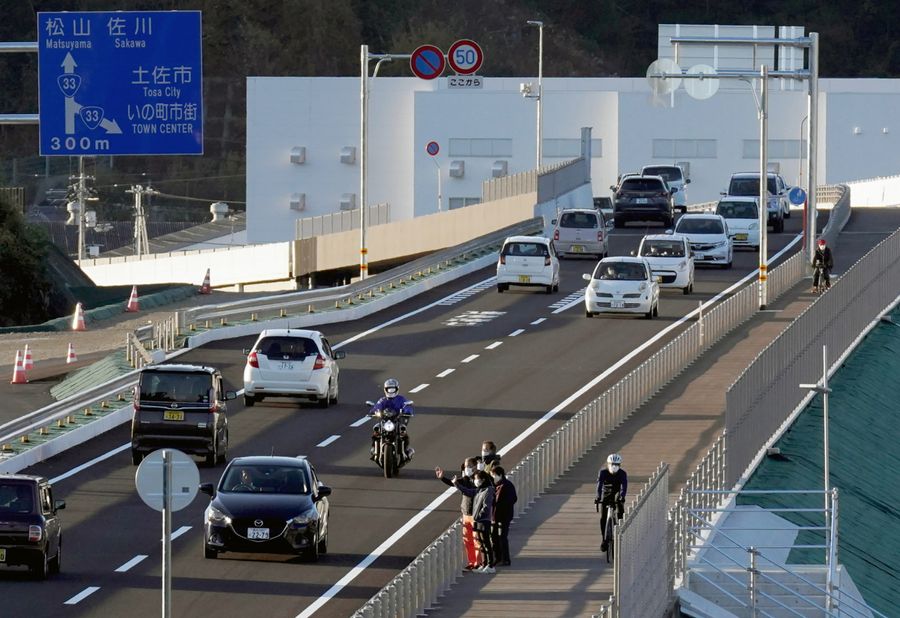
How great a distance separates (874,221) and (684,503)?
53.8 m

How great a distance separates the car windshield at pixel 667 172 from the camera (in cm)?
7969

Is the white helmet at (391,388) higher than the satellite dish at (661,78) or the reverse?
the reverse

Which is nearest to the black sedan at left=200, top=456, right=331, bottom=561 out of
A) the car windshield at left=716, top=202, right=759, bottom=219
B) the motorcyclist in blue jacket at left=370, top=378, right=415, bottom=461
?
the motorcyclist in blue jacket at left=370, top=378, right=415, bottom=461

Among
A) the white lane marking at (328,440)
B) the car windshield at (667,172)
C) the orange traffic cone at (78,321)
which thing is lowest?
the white lane marking at (328,440)

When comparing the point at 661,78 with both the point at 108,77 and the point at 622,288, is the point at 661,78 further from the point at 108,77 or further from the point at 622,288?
the point at 108,77

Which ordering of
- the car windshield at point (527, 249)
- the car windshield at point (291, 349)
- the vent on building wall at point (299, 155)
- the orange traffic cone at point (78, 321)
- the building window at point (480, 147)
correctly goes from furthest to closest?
the vent on building wall at point (299, 155) → the building window at point (480, 147) → the orange traffic cone at point (78, 321) → the car windshield at point (527, 249) → the car windshield at point (291, 349)

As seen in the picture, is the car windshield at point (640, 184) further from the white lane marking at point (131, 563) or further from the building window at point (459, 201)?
the white lane marking at point (131, 563)

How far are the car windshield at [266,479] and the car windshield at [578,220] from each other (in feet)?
114

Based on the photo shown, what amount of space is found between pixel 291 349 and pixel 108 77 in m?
9.75

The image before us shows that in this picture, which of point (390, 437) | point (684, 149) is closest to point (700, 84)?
point (390, 437)

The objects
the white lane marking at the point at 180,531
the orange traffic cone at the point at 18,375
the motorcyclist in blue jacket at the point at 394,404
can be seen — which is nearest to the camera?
the white lane marking at the point at 180,531

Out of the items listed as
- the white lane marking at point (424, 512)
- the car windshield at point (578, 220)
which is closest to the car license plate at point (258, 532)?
the white lane marking at point (424, 512)

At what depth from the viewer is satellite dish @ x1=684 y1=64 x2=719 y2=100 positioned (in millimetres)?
50625

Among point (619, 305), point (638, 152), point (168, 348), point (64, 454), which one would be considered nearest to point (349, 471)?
point (64, 454)
